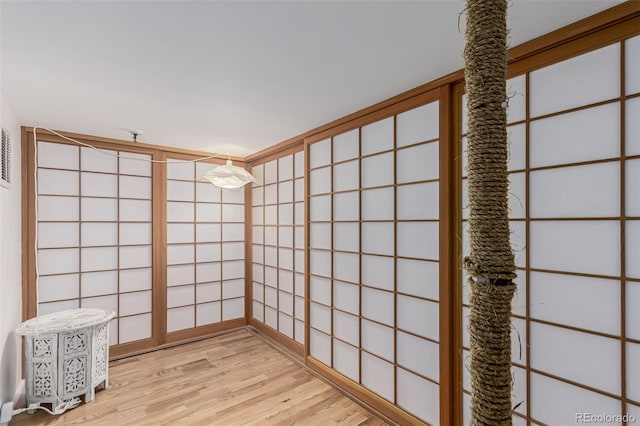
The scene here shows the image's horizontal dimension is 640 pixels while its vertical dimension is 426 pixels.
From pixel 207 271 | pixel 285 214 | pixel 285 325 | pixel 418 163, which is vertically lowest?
pixel 285 325

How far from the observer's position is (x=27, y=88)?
193 cm

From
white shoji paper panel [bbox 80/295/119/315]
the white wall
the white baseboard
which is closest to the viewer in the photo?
the white wall

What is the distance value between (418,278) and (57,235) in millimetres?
3299

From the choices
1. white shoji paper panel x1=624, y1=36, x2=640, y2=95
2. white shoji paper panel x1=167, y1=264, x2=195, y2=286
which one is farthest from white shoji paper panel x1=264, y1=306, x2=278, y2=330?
white shoji paper panel x1=624, y1=36, x2=640, y2=95

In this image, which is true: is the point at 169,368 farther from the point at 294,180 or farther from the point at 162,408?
the point at 294,180

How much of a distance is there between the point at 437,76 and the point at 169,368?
3.35 m

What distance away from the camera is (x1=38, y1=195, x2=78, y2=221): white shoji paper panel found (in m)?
2.83

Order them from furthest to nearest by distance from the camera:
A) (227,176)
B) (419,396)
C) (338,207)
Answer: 1. (227,176)
2. (338,207)
3. (419,396)

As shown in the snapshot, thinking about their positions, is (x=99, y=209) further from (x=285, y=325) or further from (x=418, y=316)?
(x=418, y=316)

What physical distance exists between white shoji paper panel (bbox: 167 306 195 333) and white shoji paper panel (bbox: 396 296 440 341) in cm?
260

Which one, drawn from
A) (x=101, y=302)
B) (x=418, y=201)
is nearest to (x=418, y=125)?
(x=418, y=201)

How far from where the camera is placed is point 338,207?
8.71 feet

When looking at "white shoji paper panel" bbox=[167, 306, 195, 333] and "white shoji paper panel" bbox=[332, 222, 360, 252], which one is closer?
"white shoji paper panel" bbox=[332, 222, 360, 252]

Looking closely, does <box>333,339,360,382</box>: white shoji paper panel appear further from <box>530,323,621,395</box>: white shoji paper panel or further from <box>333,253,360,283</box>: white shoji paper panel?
<box>530,323,621,395</box>: white shoji paper panel
